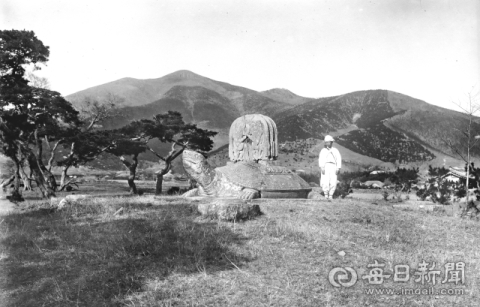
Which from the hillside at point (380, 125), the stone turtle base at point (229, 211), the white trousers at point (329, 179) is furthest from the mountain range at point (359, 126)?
the stone turtle base at point (229, 211)

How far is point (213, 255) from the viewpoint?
5.01 m

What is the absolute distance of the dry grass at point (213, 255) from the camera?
389 cm

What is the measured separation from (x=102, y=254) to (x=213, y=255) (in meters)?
1.63

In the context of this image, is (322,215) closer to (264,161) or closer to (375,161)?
(264,161)

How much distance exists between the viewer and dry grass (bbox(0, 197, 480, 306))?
389 cm

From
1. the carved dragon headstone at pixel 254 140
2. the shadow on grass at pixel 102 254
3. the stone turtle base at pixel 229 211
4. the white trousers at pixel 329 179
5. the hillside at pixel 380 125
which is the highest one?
the hillside at pixel 380 125

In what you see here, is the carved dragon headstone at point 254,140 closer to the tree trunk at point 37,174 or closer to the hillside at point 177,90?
the tree trunk at point 37,174

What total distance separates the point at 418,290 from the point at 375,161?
24.1 meters

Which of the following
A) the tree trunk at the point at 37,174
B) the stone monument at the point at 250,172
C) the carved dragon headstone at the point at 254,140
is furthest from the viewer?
the tree trunk at the point at 37,174

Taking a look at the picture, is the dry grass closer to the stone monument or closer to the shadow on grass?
the shadow on grass

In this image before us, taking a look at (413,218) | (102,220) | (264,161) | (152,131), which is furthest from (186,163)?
(152,131)

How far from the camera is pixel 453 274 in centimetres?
455

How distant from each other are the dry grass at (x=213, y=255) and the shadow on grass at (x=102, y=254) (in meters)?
0.02

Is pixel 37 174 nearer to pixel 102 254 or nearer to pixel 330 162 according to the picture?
pixel 102 254
